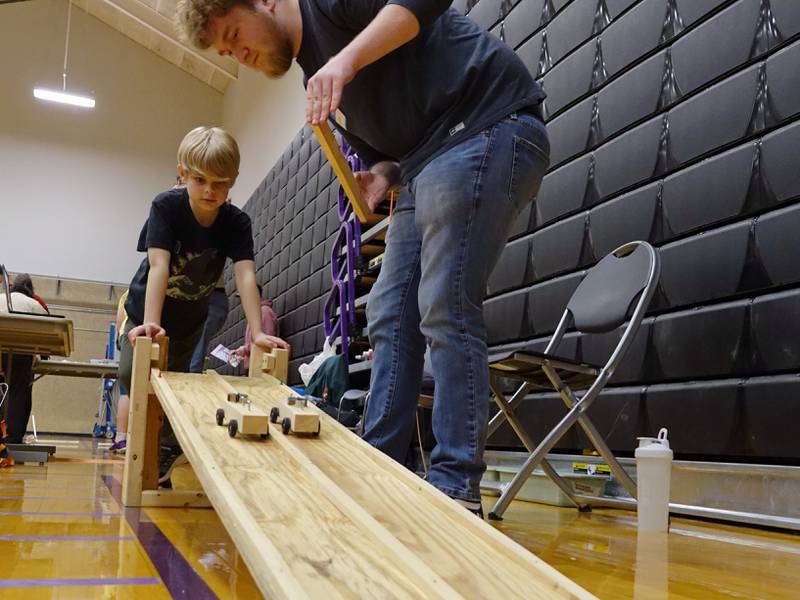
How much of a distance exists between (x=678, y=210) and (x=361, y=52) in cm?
→ 140

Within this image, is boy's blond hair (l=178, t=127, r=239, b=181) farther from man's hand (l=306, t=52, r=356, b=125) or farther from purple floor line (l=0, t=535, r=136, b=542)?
purple floor line (l=0, t=535, r=136, b=542)

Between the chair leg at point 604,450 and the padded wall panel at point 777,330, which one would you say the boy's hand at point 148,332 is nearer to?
the chair leg at point 604,450

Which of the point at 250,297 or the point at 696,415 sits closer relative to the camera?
the point at 696,415

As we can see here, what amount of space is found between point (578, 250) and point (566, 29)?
2.95 ft

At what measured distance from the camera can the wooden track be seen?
688 mm

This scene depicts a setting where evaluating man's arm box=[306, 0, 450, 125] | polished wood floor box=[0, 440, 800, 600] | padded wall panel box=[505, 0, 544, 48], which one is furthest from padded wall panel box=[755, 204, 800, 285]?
padded wall panel box=[505, 0, 544, 48]

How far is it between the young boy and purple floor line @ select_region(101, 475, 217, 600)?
1.90ft

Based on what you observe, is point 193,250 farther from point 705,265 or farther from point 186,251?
point 705,265

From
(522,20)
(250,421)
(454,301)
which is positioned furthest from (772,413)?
(522,20)

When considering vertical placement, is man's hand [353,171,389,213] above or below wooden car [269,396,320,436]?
above

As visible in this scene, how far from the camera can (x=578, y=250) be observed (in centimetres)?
267

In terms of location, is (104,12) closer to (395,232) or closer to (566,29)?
(566,29)

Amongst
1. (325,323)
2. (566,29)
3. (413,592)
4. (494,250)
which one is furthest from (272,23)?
(325,323)

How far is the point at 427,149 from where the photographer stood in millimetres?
1387
